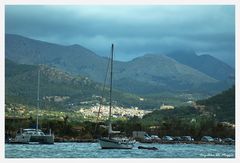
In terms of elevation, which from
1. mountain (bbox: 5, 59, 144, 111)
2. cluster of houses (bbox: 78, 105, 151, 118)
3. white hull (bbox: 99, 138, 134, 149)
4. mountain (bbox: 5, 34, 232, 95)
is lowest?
white hull (bbox: 99, 138, 134, 149)

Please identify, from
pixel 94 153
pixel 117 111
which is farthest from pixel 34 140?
pixel 117 111

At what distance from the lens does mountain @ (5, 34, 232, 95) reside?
126537 mm

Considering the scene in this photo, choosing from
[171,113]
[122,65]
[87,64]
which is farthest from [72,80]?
[122,65]

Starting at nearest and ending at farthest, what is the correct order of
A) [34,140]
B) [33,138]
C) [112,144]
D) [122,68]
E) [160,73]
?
[112,144] < [34,140] < [33,138] < [122,68] < [160,73]

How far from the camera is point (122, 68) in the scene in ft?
562

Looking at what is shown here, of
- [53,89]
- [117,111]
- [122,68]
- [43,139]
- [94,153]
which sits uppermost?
[122,68]

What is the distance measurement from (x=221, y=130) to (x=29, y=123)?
1858 cm

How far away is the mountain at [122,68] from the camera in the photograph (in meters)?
127

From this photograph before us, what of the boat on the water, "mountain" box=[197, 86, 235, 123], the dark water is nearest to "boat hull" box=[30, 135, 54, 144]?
the boat on the water

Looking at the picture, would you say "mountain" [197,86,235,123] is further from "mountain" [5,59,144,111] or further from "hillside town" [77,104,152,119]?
"mountain" [5,59,144,111]

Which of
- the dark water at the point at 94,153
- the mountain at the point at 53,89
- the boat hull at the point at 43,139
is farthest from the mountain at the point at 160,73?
the dark water at the point at 94,153

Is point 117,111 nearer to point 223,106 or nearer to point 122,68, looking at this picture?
point 223,106

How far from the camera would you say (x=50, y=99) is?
251 feet
